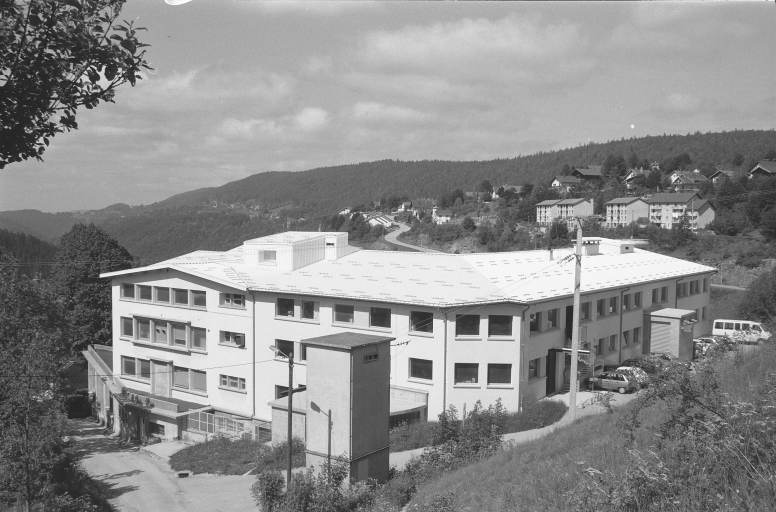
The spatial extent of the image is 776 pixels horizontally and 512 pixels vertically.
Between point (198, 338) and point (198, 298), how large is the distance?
2246mm

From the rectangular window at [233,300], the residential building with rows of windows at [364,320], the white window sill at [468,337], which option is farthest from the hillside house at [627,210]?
the rectangular window at [233,300]

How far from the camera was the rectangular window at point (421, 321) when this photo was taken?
28.3 m

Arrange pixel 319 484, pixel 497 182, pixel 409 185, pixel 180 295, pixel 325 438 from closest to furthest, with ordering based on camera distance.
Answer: pixel 319 484 < pixel 325 438 < pixel 180 295 < pixel 497 182 < pixel 409 185

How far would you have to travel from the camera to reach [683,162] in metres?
122

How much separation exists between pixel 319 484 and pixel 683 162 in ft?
410

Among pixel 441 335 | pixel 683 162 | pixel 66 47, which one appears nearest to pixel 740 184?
pixel 683 162

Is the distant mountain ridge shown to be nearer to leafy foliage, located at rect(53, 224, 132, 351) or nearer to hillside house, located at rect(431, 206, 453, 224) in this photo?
hillside house, located at rect(431, 206, 453, 224)

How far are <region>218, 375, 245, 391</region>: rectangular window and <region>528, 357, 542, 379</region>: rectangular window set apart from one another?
1504 centimetres

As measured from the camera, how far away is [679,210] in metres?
89.9

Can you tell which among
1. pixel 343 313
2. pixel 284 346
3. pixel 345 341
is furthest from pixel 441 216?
pixel 345 341

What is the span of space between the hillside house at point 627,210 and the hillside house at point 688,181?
956 cm

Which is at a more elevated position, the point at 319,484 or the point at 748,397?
the point at 748,397

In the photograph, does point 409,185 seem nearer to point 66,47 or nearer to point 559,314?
point 559,314

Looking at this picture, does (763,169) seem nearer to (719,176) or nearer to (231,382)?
(719,176)
